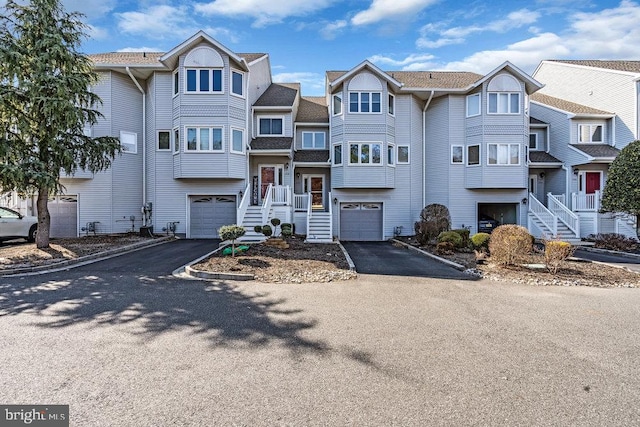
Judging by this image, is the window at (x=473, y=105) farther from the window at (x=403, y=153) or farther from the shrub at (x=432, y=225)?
the shrub at (x=432, y=225)

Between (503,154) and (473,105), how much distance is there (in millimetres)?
3280

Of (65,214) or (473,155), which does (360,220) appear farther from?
(65,214)

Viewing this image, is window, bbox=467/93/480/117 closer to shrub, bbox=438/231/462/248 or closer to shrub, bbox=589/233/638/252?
shrub, bbox=589/233/638/252

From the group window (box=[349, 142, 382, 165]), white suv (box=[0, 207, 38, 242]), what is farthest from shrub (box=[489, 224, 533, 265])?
white suv (box=[0, 207, 38, 242])

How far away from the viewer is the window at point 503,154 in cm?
1916

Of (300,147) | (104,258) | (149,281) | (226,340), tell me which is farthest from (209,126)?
(226,340)

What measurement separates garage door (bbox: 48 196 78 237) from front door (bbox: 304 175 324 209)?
494 inches

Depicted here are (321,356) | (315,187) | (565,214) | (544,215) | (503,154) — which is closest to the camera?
(321,356)

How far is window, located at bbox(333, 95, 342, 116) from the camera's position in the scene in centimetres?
1964

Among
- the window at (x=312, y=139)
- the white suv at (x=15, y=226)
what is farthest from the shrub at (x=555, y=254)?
the white suv at (x=15, y=226)

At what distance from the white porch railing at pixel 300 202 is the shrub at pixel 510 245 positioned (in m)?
11.1

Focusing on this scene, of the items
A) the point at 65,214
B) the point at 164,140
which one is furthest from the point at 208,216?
the point at 65,214

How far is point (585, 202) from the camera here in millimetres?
18828

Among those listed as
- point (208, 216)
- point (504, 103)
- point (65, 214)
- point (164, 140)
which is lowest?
point (208, 216)
